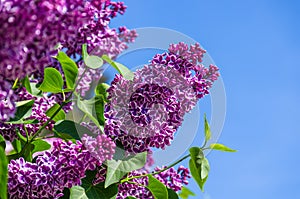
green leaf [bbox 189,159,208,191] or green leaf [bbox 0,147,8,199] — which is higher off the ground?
green leaf [bbox 189,159,208,191]

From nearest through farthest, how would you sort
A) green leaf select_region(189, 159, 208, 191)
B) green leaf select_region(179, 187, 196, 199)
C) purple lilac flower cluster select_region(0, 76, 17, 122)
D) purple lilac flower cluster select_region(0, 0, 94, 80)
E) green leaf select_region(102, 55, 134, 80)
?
purple lilac flower cluster select_region(0, 0, 94, 80) < purple lilac flower cluster select_region(0, 76, 17, 122) < green leaf select_region(102, 55, 134, 80) < green leaf select_region(189, 159, 208, 191) < green leaf select_region(179, 187, 196, 199)

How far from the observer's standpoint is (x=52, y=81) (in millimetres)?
1558

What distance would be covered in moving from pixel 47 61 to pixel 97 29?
24.5 inches

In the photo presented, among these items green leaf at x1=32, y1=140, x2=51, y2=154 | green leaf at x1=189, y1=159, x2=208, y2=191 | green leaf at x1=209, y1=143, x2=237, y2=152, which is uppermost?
green leaf at x1=209, y1=143, x2=237, y2=152

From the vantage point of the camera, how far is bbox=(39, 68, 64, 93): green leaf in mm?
1540

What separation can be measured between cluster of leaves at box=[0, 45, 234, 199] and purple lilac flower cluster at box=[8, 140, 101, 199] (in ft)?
0.22

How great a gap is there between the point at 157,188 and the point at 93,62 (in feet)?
1.35

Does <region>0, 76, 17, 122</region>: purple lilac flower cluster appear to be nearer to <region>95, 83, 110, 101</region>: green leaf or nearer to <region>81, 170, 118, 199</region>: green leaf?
<region>81, 170, 118, 199</region>: green leaf

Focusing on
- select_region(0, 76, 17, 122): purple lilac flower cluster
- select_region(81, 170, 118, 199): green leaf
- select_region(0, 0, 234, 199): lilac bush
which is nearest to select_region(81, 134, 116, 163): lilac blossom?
select_region(0, 0, 234, 199): lilac bush

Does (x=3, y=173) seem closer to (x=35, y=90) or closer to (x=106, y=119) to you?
(x=106, y=119)

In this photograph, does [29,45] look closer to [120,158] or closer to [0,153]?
[0,153]

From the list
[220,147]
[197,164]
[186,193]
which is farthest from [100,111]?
[186,193]

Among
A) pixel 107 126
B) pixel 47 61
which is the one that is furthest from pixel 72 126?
pixel 47 61

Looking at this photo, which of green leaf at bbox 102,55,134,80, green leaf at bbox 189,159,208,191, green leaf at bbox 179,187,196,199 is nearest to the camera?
green leaf at bbox 102,55,134,80
